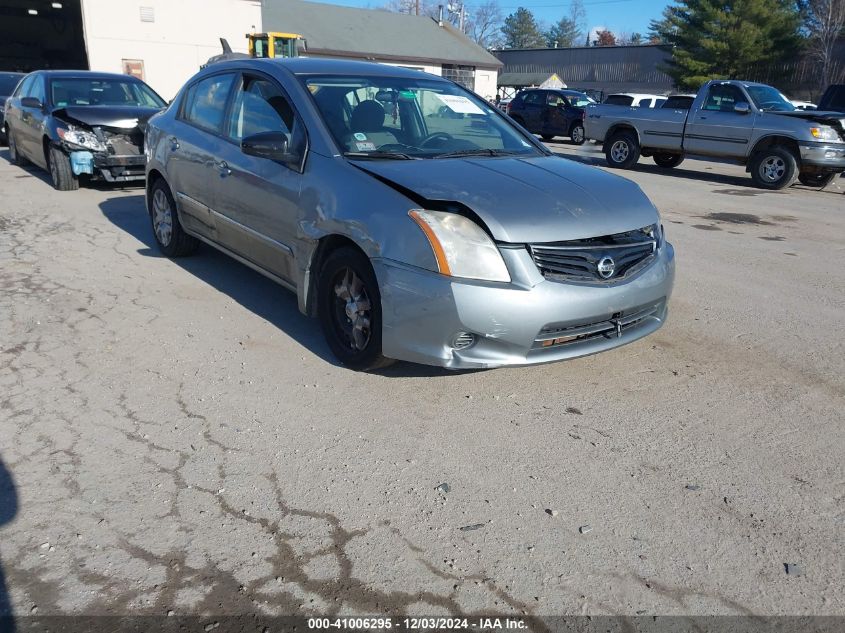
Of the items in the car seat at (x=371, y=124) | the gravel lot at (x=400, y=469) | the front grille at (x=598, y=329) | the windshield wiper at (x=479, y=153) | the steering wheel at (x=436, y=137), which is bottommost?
the gravel lot at (x=400, y=469)

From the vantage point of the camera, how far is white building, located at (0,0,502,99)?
27609 millimetres

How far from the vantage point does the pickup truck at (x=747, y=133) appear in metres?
→ 12.5

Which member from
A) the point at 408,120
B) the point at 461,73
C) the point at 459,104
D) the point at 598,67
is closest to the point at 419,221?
the point at 408,120

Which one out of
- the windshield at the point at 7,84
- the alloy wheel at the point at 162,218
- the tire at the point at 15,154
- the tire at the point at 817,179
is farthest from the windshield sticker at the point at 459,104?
the windshield at the point at 7,84

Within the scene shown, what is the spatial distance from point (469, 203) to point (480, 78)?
1785 inches

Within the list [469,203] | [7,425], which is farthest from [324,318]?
[7,425]

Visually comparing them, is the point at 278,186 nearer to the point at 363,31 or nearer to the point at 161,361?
the point at 161,361

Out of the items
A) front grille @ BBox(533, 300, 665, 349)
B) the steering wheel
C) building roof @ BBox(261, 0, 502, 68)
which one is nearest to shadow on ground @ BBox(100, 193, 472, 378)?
front grille @ BBox(533, 300, 665, 349)

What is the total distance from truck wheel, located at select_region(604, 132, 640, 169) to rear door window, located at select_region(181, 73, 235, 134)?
38.1ft

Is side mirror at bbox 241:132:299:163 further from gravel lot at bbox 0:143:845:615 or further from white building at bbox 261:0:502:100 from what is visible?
white building at bbox 261:0:502:100

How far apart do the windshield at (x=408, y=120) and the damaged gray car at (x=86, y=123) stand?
5.69 meters

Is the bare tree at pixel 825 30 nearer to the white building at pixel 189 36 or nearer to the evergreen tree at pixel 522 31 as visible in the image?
the white building at pixel 189 36

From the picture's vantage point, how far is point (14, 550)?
2.66 m

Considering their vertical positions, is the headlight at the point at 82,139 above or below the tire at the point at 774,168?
above
